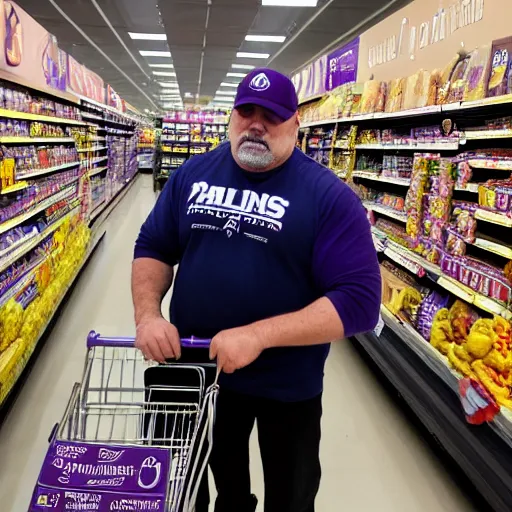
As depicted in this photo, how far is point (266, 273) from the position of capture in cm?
138

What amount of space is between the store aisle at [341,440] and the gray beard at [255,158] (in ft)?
5.40

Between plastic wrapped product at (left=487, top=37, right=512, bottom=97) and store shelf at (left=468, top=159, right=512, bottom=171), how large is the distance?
32cm

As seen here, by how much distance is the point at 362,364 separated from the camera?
3844mm

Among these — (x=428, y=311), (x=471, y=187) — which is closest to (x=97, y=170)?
(x=428, y=311)

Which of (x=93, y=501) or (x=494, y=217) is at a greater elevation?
(x=494, y=217)

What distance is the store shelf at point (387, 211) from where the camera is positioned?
142 inches

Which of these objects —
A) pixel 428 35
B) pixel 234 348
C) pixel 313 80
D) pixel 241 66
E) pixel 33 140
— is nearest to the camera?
pixel 234 348

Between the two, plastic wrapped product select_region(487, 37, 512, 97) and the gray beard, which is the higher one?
plastic wrapped product select_region(487, 37, 512, 97)

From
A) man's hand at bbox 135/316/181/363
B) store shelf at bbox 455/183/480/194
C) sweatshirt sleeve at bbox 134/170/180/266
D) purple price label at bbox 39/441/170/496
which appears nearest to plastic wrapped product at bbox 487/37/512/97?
store shelf at bbox 455/183/480/194

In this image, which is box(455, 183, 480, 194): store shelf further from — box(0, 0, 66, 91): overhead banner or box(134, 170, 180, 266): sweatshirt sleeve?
box(0, 0, 66, 91): overhead banner

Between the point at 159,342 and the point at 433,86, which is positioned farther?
the point at 433,86

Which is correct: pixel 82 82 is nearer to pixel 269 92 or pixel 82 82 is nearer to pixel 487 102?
pixel 487 102

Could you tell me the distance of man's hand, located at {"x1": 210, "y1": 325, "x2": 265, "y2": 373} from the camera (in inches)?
47.9

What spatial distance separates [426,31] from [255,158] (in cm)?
304
